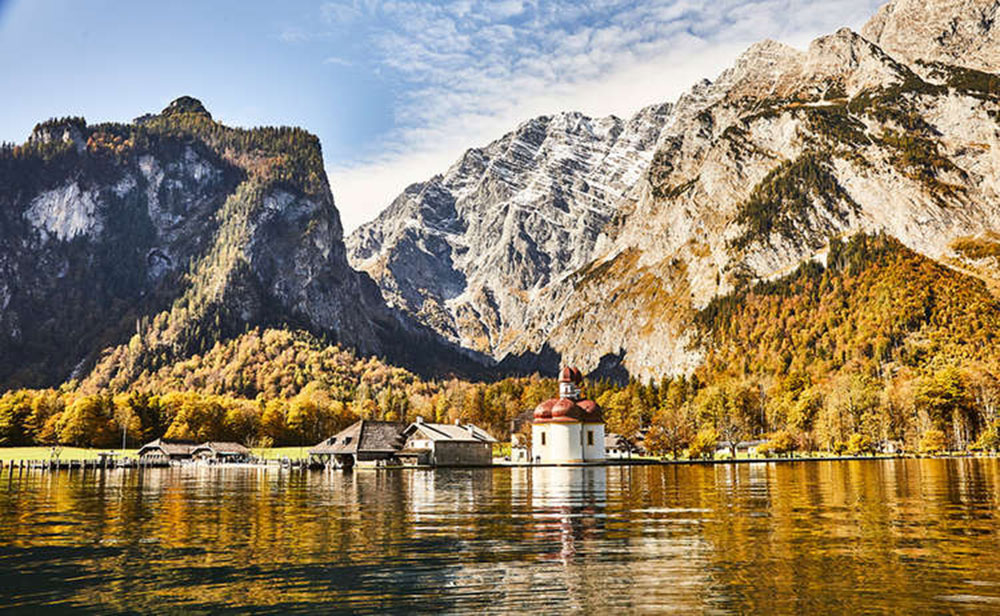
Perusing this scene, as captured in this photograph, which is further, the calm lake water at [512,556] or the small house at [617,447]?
the small house at [617,447]

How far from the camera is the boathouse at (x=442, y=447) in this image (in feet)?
407

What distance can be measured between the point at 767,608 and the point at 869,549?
35.3 ft

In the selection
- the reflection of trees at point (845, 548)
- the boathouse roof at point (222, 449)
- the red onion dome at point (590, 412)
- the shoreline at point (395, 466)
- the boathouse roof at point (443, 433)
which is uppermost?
the red onion dome at point (590, 412)

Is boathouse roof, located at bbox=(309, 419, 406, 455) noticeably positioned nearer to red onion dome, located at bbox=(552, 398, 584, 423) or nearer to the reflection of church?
the reflection of church

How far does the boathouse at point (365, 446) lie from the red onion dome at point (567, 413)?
2609 centimetres

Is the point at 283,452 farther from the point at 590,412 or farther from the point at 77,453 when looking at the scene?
the point at 590,412

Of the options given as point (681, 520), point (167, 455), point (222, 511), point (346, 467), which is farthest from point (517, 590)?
point (167, 455)

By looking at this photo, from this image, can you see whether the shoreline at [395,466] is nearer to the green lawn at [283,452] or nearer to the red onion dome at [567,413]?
the red onion dome at [567,413]

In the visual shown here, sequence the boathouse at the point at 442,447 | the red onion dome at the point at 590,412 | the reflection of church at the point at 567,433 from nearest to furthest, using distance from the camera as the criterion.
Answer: the boathouse at the point at 442,447 → the reflection of church at the point at 567,433 → the red onion dome at the point at 590,412

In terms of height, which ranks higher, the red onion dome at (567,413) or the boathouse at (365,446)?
the red onion dome at (567,413)

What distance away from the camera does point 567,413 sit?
125688 millimetres

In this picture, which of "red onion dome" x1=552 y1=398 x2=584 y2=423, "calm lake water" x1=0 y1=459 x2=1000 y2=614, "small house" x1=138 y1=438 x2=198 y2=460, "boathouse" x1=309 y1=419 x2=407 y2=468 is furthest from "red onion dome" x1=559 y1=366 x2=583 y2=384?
"calm lake water" x1=0 y1=459 x2=1000 y2=614

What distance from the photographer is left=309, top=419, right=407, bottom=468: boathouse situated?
12381 centimetres

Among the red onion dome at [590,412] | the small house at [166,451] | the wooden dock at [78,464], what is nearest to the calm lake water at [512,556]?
the red onion dome at [590,412]
